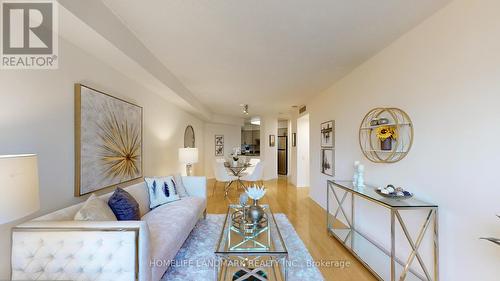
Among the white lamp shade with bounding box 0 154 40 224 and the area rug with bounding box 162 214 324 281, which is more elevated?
the white lamp shade with bounding box 0 154 40 224

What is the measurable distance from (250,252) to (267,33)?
2128 mm

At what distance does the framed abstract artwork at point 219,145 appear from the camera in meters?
8.84

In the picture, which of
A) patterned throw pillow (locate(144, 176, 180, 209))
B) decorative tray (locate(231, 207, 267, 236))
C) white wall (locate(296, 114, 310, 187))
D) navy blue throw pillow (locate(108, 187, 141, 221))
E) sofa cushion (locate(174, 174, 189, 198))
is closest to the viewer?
navy blue throw pillow (locate(108, 187, 141, 221))

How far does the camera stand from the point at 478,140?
1.66 metres

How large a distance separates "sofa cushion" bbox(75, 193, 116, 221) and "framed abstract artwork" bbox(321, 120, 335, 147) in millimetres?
3584

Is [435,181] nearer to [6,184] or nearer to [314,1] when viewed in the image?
[314,1]

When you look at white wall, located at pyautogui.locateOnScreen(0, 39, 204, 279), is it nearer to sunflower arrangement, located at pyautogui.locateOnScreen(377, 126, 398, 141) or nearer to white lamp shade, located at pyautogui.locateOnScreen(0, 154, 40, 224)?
white lamp shade, located at pyautogui.locateOnScreen(0, 154, 40, 224)

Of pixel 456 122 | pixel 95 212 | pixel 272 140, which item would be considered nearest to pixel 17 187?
pixel 95 212

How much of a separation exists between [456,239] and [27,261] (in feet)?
10.3

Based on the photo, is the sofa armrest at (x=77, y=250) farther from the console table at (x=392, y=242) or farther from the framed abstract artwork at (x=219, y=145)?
the framed abstract artwork at (x=219, y=145)

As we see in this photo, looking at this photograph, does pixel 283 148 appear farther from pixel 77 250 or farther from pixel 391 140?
pixel 77 250

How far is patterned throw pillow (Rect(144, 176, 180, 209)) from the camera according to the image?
3.09 meters

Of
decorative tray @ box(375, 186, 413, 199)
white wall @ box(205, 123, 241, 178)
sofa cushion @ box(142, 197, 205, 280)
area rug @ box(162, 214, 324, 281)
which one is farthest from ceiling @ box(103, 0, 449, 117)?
white wall @ box(205, 123, 241, 178)

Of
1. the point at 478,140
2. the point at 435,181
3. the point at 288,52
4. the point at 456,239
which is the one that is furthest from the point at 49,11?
the point at 456,239
